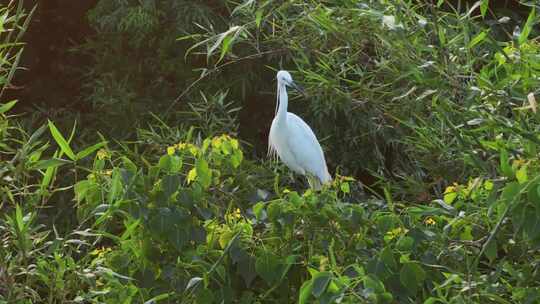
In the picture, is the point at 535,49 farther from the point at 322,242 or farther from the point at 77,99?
the point at 77,99

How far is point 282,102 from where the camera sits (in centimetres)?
486

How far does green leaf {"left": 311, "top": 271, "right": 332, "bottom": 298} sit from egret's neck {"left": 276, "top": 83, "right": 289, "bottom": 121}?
104 inches

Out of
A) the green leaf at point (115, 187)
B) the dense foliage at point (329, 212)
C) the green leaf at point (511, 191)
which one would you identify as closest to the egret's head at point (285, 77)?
the dense foliage at point (329, 212)

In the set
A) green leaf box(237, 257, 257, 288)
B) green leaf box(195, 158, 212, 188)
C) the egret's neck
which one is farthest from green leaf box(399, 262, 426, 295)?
the egret's neck

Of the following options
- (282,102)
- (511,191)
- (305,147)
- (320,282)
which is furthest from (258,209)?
(305,147)

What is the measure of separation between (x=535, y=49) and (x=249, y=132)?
3.64 m

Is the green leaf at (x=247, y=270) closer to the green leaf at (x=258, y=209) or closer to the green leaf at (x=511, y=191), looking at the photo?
the green leaf at (x=258, y=209)

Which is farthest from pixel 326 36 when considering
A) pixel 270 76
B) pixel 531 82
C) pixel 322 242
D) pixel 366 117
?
pixel 270 76

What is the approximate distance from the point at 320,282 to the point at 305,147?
9.85 ft

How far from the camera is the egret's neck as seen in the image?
4691 mm

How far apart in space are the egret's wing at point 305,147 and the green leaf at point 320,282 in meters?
2.96

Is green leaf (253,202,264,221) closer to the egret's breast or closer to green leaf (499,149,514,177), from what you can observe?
green leaf (499,149,514,177)

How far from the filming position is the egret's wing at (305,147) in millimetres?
5027

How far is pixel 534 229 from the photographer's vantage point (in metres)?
1.88
